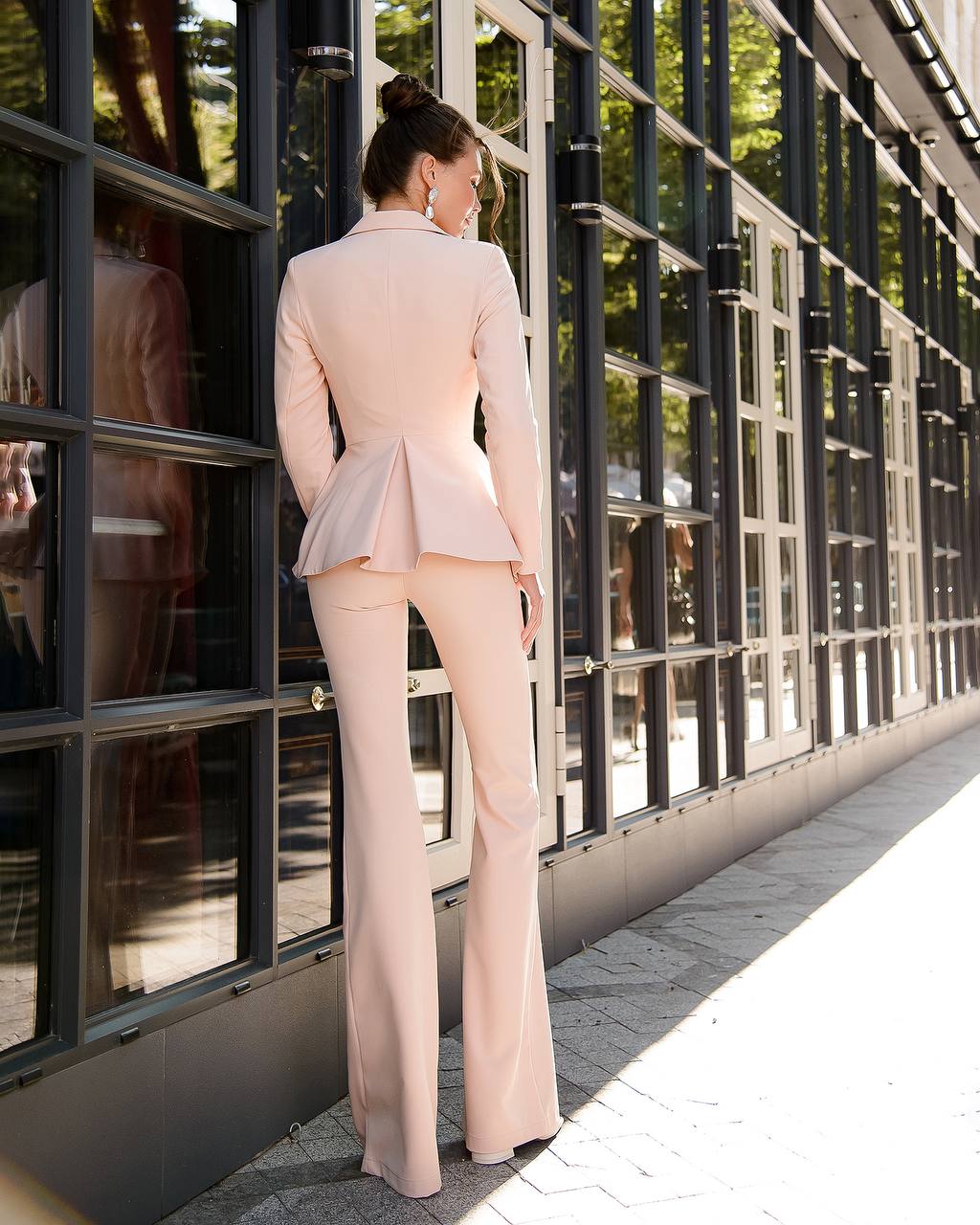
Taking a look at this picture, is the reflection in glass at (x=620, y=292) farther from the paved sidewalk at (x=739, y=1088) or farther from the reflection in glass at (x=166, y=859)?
the reflection in glass at (x=166, y=859)

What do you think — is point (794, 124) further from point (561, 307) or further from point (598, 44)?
point (561, 307)

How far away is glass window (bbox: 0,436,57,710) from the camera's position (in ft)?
6.64

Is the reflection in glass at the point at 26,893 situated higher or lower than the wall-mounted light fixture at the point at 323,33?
lower

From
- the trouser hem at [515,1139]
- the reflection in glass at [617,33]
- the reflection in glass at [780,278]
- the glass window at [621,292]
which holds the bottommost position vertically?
the trouser hem at [515,1139]

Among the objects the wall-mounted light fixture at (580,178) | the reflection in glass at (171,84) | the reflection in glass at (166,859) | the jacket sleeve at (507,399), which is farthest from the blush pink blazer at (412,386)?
the wall-mounted light fixture at (580,178)

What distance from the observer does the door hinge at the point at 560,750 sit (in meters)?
3.86

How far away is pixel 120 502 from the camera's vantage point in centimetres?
231

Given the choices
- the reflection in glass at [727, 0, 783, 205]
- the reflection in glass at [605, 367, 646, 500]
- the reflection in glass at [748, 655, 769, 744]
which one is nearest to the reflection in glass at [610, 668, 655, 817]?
the reflection in glass at [605, 367, 646, 500]

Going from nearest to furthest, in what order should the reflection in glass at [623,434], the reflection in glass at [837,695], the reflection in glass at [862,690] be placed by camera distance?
the reflection in glass at [623,434], the reflection in glass at [837,695], the reflection in glass at [862,690]

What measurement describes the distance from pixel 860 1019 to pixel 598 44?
3.23 metres

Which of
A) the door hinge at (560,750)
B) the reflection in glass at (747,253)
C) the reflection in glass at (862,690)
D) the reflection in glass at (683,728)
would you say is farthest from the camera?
the reflection in glass at (862,690)

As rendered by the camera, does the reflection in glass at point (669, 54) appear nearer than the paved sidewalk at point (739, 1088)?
No

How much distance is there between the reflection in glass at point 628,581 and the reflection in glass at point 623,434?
115 millimetres

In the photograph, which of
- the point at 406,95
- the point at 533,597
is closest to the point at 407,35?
the point at 406,95
